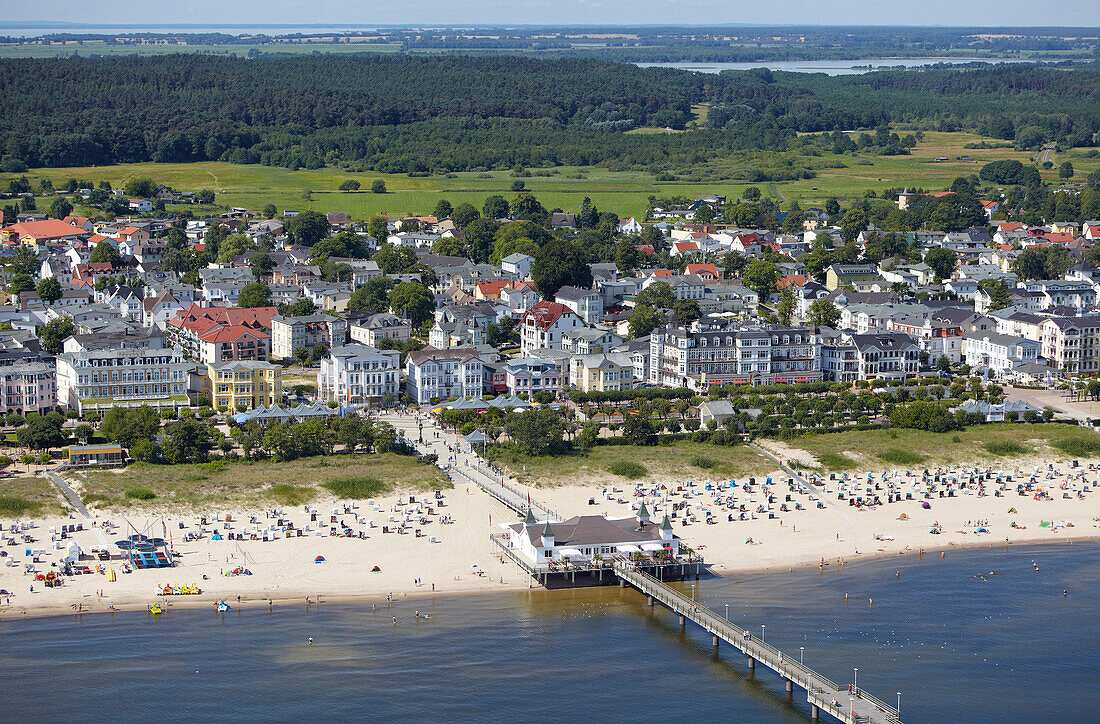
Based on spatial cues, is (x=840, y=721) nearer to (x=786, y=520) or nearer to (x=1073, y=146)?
(x=786, y=520)

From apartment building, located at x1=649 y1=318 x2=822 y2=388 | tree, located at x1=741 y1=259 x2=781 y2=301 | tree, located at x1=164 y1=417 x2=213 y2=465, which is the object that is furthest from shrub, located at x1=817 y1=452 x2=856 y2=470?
tree, located at x1=741 y1=259 x2=781 y2=301

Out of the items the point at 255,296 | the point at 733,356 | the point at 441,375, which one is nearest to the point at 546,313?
the point at 733,356

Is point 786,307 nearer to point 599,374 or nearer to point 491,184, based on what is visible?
point 599,374

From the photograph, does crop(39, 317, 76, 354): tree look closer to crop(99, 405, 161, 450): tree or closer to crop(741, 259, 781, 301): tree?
crop(99, 405, 161, 450): tree

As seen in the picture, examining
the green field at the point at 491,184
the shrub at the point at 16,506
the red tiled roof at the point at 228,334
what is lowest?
the shrub at the point at 16,506

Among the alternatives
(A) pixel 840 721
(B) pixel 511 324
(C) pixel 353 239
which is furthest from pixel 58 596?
(C) pixel 353 239

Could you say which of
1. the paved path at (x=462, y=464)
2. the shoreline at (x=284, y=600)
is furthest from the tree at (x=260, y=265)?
the shoreline at (x=284, y=600)

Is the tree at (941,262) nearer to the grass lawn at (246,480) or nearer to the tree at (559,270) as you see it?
the tree at (559,270)
